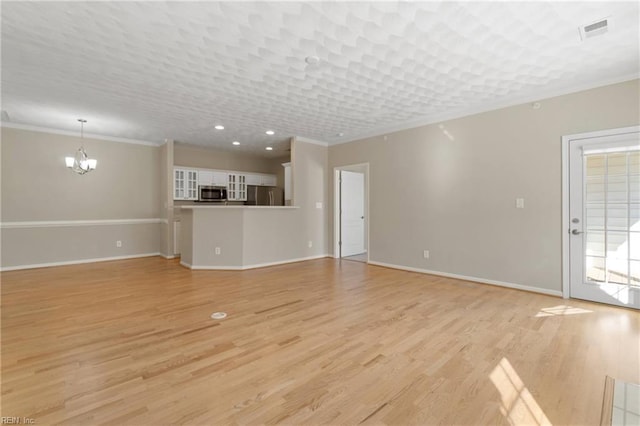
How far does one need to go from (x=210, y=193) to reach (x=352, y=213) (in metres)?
3.70

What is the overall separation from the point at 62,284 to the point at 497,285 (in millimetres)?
6568

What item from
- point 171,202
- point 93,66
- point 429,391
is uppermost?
point 93,66

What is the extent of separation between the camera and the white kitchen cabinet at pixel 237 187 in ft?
27.1

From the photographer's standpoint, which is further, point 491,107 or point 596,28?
point 491,107

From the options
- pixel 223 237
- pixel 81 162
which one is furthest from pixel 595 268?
pixel 81 162

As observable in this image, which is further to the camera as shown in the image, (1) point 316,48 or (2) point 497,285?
(2) point 497,285

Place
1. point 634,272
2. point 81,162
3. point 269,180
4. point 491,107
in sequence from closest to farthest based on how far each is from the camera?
1. point 634,272
2. point 491,107
3. point 81,162
4. point 269,180

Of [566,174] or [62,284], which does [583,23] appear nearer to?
[566,174]

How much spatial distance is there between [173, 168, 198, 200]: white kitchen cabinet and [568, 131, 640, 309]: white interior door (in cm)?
745

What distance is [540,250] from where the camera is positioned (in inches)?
158

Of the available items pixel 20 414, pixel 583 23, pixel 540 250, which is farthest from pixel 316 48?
pixel 540 250

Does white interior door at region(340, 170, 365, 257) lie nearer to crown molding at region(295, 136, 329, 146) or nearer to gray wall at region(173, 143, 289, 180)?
crown molding at region(295, 136, 329, 146)

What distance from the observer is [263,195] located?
8773 millimetres

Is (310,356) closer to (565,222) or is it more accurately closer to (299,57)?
(299,57)
